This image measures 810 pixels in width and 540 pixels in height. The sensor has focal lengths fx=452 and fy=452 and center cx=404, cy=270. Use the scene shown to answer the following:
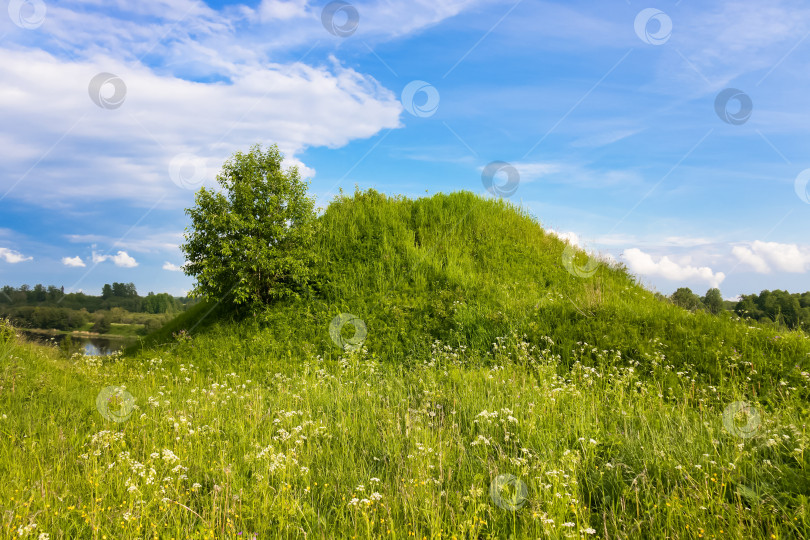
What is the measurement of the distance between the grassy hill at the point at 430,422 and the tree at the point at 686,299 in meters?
1.03

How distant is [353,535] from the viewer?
3.90m

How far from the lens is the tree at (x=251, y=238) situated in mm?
15172

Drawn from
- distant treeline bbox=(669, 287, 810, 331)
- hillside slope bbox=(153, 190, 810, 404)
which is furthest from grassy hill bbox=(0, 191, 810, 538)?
distant treeline bbox=(669, 287, 810, 331)

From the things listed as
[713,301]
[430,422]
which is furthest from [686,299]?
[430,422]

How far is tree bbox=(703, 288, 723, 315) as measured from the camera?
1344cm

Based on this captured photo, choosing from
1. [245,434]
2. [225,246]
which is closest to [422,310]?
[225,246]

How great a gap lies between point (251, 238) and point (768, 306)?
15.6 metres

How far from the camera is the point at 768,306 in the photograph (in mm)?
12586

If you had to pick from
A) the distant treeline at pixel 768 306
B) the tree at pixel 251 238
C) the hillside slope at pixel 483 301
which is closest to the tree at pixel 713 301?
the distant treeline at pixel 768 306

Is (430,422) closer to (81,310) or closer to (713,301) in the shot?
(713,301)

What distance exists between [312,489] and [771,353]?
35.5 ft

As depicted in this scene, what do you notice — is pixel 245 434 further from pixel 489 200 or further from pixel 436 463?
pixel 489 200

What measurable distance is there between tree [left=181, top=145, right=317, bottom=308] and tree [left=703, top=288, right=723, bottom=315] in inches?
506

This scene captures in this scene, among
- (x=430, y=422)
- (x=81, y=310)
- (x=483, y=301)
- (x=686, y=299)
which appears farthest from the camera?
(x=81, y=310)
